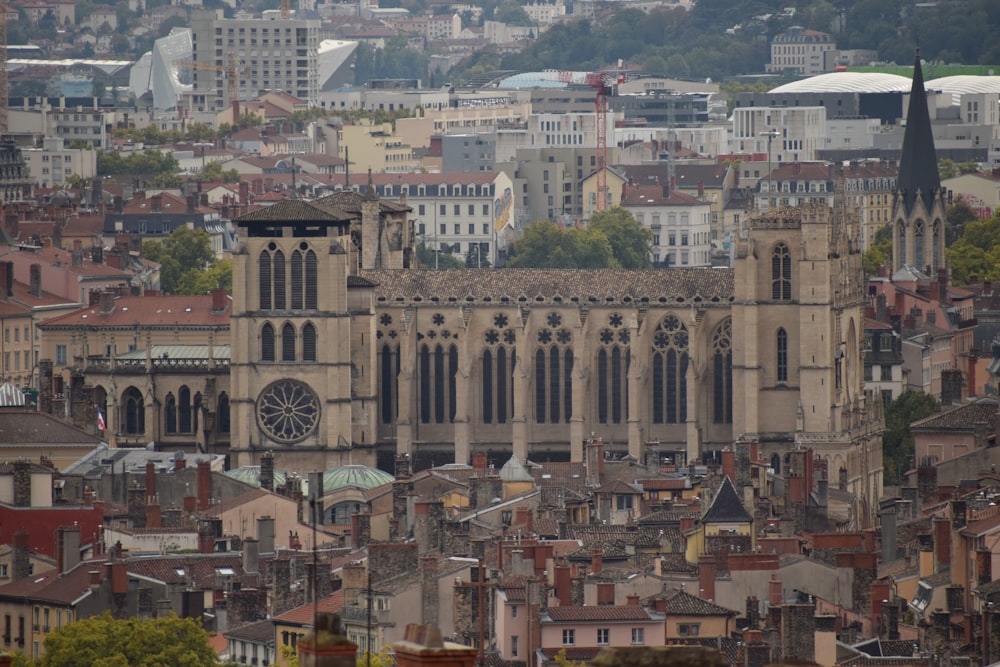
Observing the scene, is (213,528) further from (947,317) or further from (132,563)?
(947,317)

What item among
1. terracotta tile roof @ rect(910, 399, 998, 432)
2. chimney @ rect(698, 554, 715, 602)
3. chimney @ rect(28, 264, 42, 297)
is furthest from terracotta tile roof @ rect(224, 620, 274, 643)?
chimney @ rect(28, 264, 42, 297)

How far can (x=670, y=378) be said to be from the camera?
146750mm

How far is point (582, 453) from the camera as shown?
14525 centimetres

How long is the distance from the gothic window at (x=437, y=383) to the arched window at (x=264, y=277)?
21.9 ft

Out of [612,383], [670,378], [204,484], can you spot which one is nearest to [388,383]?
[612,383]

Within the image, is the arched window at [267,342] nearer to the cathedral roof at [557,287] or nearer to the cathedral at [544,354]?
the cathedral at [544,354]

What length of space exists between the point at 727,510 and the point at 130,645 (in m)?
25.4

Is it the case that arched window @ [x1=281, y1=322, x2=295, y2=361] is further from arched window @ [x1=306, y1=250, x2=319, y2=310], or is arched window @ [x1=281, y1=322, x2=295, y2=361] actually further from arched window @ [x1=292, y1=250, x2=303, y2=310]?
arched window @ [x1=306, y1=250, x2=319, y2=310]

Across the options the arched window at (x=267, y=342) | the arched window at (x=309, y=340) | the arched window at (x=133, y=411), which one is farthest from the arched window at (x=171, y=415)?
the arched window at (x=309, y=340)

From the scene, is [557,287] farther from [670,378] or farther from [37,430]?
[37,430]

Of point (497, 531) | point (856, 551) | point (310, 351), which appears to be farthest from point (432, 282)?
point (856, 551)

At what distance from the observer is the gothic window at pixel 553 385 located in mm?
147750

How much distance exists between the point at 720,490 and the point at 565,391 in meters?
42.7

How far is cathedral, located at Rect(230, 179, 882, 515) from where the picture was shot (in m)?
143
